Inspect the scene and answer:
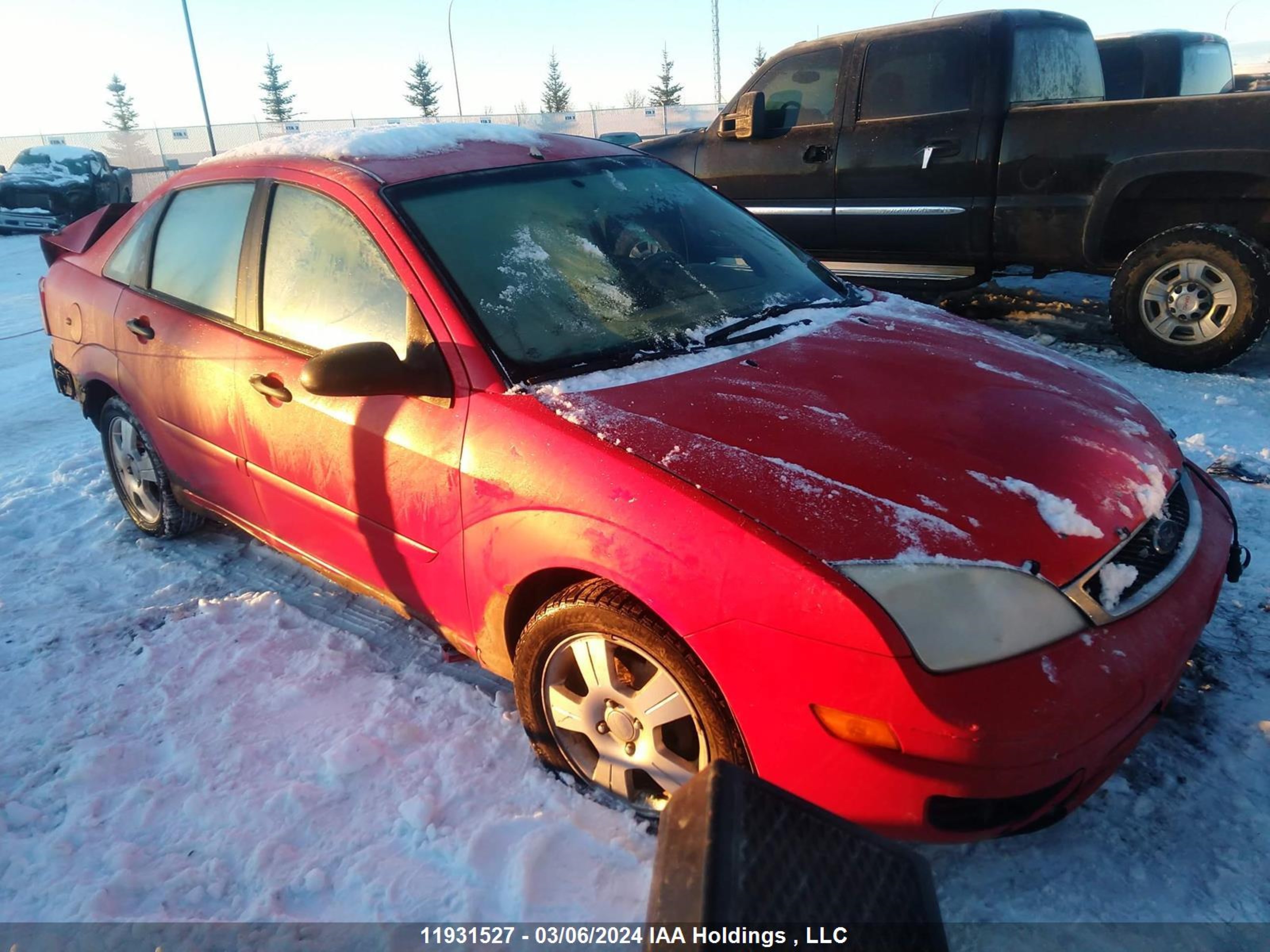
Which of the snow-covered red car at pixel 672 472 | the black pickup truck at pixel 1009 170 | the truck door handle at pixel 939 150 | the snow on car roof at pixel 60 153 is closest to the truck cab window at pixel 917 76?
the black pickup truck at pixel 1009 170

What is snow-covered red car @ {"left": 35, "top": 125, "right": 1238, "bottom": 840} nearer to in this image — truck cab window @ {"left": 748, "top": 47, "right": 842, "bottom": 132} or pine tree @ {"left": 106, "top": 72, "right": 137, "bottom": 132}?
truck cab window @ {"left": 748, "top": 47, "right": 842, "bottom": 132}

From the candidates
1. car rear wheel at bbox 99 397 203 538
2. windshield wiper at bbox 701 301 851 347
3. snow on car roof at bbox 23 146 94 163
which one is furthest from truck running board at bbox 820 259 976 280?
snow on car roof at bbox 23 146 94 163

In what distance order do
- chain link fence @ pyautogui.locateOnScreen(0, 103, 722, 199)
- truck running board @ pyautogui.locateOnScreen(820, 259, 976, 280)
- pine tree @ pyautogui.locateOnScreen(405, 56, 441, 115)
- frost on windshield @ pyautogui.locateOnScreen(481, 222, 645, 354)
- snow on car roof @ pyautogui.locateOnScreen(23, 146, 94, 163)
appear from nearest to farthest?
frost on windshield @ pyautogui.locateOnScreen(481, 222, 645, 354) → truck running board @ pyautogui.locateOnScreen(820, 259, 976, 280) → snow on car roof @ pyautogui.locateOnScreen(23, 146, 94, 163) → chain link fence @ pyautogui.locateOnScreen(0, 103, 722, 199) → pine tree @ pyautogui.locateOnScreen(405, 56, 441, 115)

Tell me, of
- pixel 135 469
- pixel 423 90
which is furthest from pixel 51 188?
pixel 423 90

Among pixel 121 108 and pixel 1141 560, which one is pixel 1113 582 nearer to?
pixel 1141 560

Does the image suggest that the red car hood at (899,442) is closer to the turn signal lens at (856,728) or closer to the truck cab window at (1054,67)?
the turn signal lens at (856,728)

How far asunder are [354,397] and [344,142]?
104cm

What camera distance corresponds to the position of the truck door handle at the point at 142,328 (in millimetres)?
3322

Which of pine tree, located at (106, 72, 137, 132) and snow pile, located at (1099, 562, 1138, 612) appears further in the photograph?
pine tree, located at (106, 72, 137, 132)

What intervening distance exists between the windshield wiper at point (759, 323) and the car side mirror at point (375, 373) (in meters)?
0.79

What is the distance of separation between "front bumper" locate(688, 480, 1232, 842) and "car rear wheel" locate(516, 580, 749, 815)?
0.34 feet

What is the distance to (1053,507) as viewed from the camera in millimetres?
1855

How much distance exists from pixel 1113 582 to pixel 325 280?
2358mm

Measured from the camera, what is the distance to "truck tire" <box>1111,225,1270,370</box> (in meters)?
4.70
